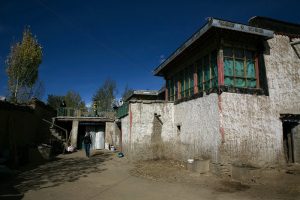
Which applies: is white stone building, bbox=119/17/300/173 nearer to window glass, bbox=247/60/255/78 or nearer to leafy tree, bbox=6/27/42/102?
window glass, bbox=247/60/255/78

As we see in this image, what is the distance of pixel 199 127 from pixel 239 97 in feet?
8.03

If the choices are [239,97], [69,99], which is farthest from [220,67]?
[69,99]

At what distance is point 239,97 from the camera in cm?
1064

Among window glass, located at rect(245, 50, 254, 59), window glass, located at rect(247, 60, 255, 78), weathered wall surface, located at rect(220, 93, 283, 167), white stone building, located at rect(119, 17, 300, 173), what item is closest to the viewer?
weathered wall surface, located at rect(220, 93, 283, 167)

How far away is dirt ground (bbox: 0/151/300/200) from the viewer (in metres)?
7.28

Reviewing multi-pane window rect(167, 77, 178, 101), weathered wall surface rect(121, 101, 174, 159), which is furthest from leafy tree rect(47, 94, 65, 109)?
weathered wall surface rect(121, 101, 174, 159)

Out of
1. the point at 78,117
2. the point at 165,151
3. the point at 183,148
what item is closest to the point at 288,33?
the point at 183,148

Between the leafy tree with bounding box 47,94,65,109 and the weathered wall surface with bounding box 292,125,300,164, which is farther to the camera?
the leafy tree with bounding box 47,94,65,109

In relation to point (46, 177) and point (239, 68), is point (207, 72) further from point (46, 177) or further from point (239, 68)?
point (46, 177)

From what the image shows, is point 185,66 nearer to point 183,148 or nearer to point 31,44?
point 183,148

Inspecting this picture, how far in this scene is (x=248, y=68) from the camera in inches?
445

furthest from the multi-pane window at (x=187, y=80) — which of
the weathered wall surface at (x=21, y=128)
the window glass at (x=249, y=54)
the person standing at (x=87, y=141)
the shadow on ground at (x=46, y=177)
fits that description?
the weathered wall surface at (x=21, y=128)

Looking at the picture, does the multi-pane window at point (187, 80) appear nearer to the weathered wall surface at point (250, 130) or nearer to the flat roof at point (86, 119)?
the weathered wall surface at point (250, 130)

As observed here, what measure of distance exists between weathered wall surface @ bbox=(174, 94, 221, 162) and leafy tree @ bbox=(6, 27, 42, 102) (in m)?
19.5
